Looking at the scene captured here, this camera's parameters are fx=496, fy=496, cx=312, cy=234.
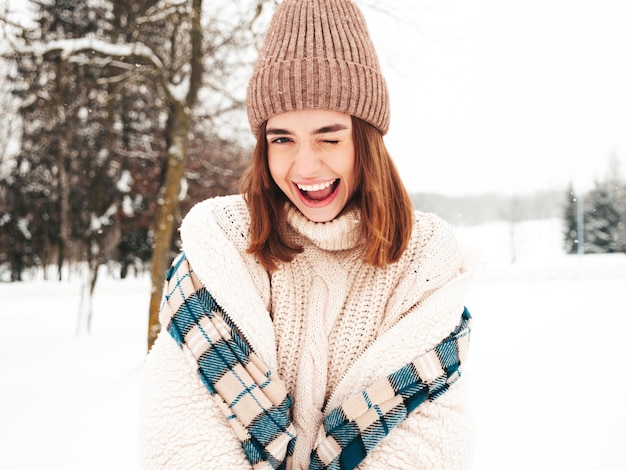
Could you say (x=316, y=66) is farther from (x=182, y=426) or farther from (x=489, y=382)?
(x=489, y=382)

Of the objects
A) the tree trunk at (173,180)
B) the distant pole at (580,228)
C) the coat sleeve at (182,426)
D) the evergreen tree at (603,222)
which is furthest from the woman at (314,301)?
the evergreen tree at (603,222)

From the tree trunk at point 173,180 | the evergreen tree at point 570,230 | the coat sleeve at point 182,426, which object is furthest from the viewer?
the evergreen tree at point 570,230

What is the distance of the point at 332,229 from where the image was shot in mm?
1258

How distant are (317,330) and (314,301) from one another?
77 millimetres

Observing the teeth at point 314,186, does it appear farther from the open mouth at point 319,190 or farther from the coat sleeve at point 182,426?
the coat sleeve at point 182,426

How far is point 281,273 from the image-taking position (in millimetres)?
1272

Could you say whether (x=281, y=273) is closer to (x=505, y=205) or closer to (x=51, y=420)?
(x=51, y=420)

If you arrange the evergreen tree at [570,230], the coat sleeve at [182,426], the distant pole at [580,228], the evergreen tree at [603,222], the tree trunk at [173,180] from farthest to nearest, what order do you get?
the evergreen tree at [570,230], the evergreen tree at [603,222], the distant pole at [580,228], the tree trunk at [173,180], the coat sleeve at [182,426]

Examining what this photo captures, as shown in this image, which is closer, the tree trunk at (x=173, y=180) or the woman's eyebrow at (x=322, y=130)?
the woman's eyebrow at (x=322, y=130)

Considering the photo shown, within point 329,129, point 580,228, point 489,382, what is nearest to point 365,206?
point 329,129

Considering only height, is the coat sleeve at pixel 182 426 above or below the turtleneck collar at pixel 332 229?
below

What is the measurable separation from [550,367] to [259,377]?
17.0 feet

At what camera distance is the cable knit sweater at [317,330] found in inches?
42.6

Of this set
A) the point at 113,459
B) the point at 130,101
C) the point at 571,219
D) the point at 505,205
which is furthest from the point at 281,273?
the point at 505,205
